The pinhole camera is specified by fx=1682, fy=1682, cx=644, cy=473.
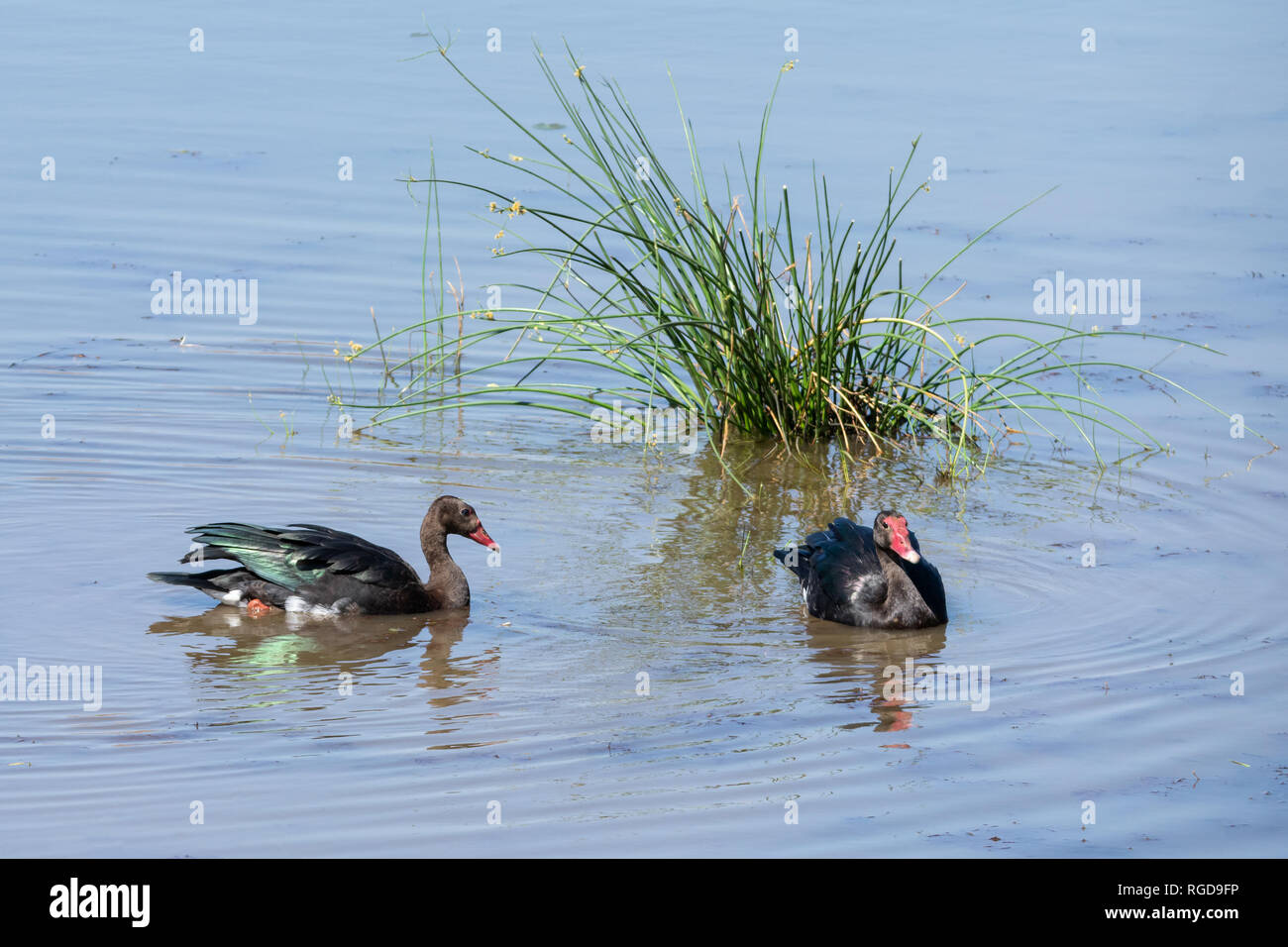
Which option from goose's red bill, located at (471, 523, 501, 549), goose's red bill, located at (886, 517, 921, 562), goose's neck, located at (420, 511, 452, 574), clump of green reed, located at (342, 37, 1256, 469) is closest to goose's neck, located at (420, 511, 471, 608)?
goose's neck, located at (420, 511, 452, 574)

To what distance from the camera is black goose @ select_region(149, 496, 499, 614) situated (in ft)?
27.2

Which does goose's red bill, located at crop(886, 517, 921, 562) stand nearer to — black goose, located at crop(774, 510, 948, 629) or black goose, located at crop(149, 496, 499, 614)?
black goose, located at crop(774, 510, 948, 629)

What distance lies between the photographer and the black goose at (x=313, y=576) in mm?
8305

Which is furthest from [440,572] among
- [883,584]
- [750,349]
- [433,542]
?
[750,349]

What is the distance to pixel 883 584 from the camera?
8359 millimetres

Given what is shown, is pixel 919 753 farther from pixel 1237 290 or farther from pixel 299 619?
pixel 1237 290

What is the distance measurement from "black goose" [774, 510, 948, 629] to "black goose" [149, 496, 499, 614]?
1.82m

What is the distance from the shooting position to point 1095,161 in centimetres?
1592

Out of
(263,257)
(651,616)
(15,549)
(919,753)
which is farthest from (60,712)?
(263,257)

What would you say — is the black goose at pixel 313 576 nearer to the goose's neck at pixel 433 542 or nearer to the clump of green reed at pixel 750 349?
the goose's neck at pixel 433 542

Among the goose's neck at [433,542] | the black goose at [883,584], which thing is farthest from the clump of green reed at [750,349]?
the black goose at [883,584]

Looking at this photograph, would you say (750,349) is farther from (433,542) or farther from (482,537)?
(433,542)

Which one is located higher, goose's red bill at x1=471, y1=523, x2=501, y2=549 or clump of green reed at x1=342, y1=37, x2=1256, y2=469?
clump of green reed at x1=342, y1=37, x2=1256, y2=469

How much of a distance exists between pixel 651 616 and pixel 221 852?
303cm
